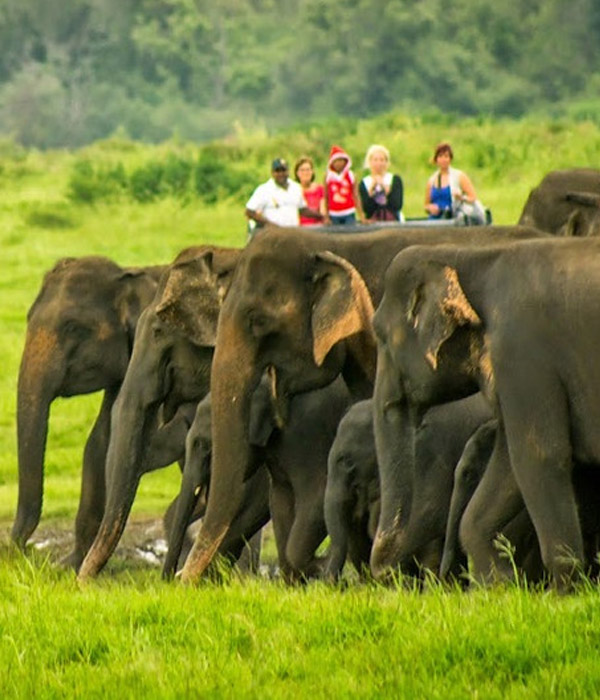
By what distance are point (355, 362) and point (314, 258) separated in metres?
0.47

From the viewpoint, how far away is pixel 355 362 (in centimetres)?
1095

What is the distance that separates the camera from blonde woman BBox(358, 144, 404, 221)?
17047mm

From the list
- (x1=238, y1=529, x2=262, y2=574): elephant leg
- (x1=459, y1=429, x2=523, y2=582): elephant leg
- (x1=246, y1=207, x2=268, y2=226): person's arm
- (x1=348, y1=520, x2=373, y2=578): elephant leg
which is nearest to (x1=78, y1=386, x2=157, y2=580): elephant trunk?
(x1=238, y1=529, x2=262, y2=574): elephant leg

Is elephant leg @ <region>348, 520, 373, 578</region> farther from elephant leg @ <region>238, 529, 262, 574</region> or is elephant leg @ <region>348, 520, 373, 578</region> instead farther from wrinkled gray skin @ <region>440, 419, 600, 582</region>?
elephant leg @ <region>238, 529, 262, 574</region>

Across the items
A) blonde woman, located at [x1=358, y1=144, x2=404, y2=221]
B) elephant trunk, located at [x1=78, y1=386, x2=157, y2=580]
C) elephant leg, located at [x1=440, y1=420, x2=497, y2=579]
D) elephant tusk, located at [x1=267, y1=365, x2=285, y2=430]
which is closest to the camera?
elephant leg, located at [x1=440, y1=420, x2=497, y2=579]

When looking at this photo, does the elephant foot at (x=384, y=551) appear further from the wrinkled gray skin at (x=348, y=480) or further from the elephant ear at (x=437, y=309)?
the wrinkled gray skin at (x=348, y=480)

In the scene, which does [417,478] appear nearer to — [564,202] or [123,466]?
[123,466]

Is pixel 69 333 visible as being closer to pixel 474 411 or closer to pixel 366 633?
pixel 474 411

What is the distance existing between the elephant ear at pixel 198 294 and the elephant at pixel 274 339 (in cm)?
85

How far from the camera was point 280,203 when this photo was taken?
55.7 feet

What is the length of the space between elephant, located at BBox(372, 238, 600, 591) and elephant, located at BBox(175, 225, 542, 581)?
1266mm

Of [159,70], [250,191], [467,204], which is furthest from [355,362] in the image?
[159,70]

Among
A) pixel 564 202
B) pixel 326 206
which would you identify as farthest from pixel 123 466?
pixel 326 206

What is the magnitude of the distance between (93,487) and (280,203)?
3.57 m
